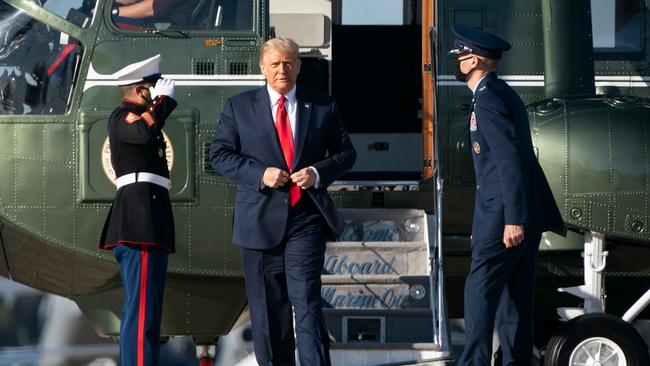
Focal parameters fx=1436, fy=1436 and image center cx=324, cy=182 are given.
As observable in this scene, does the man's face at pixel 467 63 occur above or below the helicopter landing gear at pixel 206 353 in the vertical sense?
above

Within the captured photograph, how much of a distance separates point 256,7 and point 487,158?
206cm

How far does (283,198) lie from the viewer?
6785mm

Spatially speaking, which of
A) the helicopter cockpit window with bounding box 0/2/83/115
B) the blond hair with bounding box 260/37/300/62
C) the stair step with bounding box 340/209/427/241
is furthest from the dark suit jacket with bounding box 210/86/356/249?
the helicopter cockpit window with bounding box 0/2/83/115

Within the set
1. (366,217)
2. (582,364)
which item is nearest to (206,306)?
(366,217)

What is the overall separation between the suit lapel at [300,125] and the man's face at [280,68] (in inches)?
4.4

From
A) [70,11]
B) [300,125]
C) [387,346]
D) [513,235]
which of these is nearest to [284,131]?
[300,125]

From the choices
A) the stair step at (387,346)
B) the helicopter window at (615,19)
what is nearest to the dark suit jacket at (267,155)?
the stair step at (387,346)

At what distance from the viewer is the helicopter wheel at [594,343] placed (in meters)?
7.91

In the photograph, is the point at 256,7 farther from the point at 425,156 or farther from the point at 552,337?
the point at 552,337

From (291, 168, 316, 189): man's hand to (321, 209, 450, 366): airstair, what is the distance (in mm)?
1249

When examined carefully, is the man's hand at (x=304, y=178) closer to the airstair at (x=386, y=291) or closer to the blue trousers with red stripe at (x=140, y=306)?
the blue trousers with red stripe at (x=140, y=306)

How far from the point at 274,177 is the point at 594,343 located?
2333mm

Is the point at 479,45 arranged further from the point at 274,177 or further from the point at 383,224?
the point at 383,224

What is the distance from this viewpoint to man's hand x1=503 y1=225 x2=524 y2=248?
6.86 meters
